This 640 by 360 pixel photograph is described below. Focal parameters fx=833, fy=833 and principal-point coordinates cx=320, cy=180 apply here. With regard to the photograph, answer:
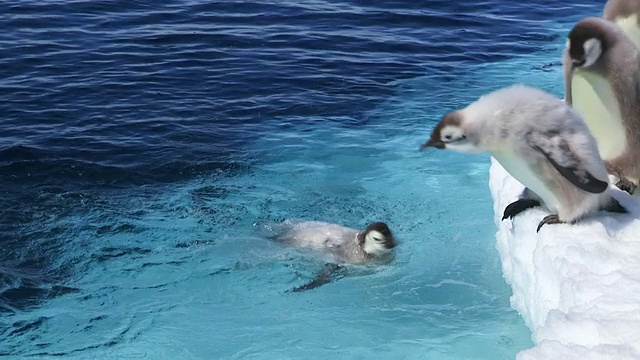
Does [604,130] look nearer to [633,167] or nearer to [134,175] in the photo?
[633,167]

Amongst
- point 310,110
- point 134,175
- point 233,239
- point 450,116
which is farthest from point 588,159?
point 310,110

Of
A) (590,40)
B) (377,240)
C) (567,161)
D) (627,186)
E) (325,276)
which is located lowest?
(325,276)

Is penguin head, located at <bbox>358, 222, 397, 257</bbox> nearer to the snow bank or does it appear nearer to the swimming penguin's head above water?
the swimming penguin's head above water

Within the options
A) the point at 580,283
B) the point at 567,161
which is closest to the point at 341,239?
the point at 567,161

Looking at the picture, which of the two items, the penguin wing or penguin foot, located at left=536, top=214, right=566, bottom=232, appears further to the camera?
penguin foot, located at left=536, top=214, right=566, bottom=232

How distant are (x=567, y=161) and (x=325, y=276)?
2467mm

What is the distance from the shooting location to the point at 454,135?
4.39 metres

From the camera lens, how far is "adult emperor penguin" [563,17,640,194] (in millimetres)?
4695

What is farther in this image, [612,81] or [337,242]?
[337,242]

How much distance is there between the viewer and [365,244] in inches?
243

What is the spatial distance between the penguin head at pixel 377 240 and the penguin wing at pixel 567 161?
6.43ft

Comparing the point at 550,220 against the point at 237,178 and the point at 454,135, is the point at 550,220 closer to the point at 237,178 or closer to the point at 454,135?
the point at 454,135

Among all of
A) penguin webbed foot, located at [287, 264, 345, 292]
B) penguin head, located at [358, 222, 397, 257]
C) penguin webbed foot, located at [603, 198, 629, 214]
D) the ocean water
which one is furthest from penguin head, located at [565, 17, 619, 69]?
penguin webbed foot, located at [287, 264, 345, 292]

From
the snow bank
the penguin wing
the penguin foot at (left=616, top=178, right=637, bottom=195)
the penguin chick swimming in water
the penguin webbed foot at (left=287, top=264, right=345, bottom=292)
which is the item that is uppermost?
the penguin wing
